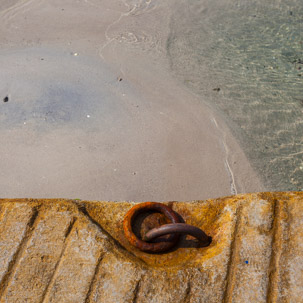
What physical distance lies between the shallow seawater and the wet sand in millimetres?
209

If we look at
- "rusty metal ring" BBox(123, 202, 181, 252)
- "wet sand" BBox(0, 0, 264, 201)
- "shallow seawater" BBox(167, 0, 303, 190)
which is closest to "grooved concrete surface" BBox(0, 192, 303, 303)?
"rusty metal ring" BBox(123, 202, 181, 252)

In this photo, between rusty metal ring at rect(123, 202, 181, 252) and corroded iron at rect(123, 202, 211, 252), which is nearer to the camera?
corroded iron at rect(123, 202, 211, 252)

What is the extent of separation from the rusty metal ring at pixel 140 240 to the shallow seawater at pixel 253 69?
2.27 m

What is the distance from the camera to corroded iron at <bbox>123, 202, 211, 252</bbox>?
1711 millimetres

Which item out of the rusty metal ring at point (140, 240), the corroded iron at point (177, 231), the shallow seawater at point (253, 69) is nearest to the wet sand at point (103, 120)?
the shallow seawater at point (253, 69)

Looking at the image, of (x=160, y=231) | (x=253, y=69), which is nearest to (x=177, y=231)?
(x=160, y=231)

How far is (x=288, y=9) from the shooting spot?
6008mm

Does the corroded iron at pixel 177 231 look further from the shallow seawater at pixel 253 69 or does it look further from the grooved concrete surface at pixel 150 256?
the shallow seawater at pixel 253 69

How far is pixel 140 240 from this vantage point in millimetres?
1829

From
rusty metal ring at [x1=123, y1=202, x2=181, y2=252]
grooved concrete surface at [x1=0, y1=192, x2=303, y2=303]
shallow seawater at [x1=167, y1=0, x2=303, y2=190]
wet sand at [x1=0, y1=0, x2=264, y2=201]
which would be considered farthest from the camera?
shallow seawater at [x1=167, y1=0, x2=303, y2=190]

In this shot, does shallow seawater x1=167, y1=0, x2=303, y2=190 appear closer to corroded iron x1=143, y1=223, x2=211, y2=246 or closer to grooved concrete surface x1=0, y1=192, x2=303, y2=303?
grooved concrete surface x1=0, y1=192, x2=303, y2=303

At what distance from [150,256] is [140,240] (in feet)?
0.32

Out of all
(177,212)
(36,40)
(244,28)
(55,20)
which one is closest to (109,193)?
(177,212)

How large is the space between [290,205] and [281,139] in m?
2.53
